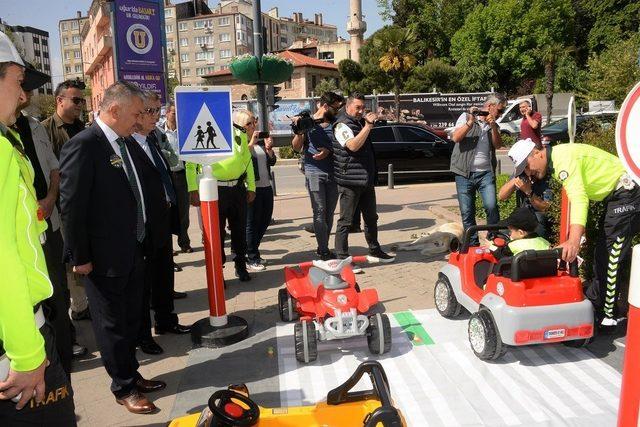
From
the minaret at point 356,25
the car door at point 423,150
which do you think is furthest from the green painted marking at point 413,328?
the minaret at point 356,25

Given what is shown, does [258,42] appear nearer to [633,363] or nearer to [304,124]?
[304,124]

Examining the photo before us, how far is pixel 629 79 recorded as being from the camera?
2027cm

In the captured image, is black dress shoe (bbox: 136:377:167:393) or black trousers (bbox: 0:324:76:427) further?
black dress shoe (bbox: 136:377:167:393)

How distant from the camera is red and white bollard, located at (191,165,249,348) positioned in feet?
14.8

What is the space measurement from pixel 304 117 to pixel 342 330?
10.3 feet

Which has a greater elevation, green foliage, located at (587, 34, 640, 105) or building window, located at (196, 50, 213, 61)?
building window, located at (196, 50, 213, 61)

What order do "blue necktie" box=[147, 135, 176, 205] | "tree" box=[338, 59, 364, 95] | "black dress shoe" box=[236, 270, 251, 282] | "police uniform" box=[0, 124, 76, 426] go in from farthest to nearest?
1. "tree" box=[338, 59, 364, 95]
2. "black dress shoe" box=[236, 270, 251, 282]
3. "blue necktie" box=[147, 135, 176, 205]
4. "police uniform" box=[0, 124, 76, 426]

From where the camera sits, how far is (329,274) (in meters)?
4.53

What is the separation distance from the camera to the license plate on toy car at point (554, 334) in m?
3.81

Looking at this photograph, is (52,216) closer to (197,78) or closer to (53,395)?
(53,395)

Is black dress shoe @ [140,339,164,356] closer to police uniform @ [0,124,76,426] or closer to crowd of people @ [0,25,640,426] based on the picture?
crowd of people @ [0,25,640,426]

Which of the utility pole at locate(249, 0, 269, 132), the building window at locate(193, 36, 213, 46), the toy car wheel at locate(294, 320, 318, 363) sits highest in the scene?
the building window at locate(193, 36, 213, 46)

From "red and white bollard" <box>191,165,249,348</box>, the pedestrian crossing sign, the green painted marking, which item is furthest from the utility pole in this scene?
the green painted marking

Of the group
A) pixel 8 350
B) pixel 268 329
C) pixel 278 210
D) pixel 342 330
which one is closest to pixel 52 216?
pixel 268 329
